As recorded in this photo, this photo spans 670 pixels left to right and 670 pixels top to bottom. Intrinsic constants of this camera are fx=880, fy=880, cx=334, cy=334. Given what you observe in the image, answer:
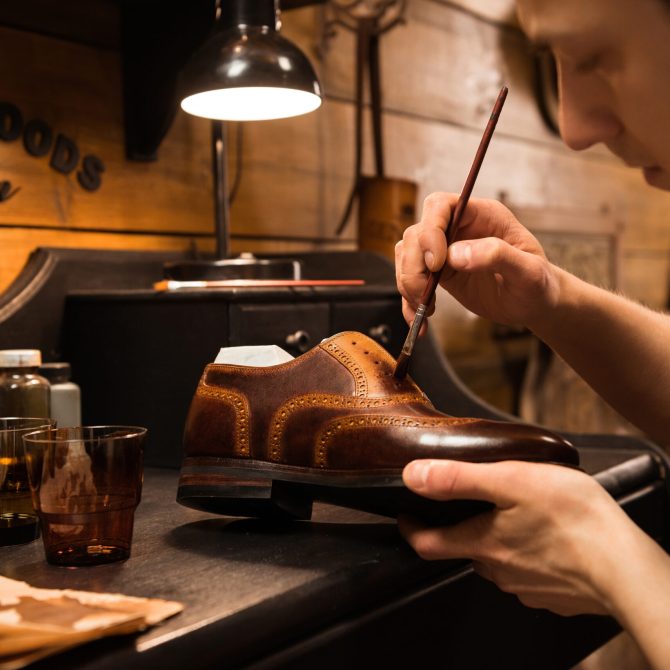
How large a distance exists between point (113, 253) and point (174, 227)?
0.19 m

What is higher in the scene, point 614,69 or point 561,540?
point 614,69

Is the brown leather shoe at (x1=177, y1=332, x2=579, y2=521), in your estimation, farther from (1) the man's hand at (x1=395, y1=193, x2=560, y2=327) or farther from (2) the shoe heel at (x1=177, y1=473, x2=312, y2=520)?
(1) the man's hand at (x1=395, y1=193, x2=560, y2=327)

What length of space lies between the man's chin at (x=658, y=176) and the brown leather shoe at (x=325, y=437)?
0.78 feet

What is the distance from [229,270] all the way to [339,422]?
53cm

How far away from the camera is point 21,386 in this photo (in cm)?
103

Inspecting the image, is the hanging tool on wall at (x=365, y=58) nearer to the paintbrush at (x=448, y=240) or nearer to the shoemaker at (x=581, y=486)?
the paintbrush at (x=448, y=240)

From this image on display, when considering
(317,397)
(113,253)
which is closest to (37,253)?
(113,253)

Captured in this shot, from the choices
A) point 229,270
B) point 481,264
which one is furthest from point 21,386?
point 481,264

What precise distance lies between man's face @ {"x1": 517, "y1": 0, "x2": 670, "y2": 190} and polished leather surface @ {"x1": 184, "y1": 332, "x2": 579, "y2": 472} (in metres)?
0.25

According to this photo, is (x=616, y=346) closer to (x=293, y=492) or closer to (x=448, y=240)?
(x=448, y=240)

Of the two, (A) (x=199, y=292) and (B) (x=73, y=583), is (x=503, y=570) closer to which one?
(B) (x=73, y=583)

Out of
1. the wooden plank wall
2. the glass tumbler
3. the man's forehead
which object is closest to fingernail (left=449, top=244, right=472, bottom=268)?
the man's forehead

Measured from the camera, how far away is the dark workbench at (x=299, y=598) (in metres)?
0.59

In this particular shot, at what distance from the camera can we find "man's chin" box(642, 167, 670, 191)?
0.74m
